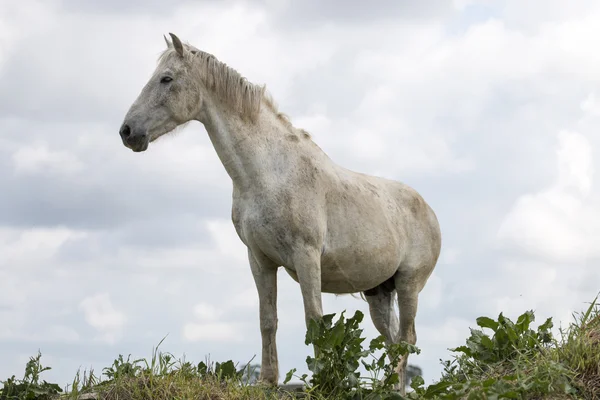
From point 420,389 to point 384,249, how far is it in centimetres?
213

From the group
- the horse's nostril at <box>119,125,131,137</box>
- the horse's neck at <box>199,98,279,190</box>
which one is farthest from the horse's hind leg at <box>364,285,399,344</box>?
the horse's nostril at <box>119,125,131,137</box>

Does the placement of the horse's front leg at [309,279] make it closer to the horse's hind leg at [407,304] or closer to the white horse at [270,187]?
the white horse at [270,187]

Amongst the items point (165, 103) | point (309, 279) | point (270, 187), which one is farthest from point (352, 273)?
point (165, 103)

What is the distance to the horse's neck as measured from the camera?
8078 mm

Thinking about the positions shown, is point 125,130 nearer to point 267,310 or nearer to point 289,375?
point 267,310

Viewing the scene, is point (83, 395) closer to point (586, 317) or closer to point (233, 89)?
point (233, 89)

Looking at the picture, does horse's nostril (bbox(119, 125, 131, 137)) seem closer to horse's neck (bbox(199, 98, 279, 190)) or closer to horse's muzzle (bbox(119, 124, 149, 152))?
horse's muzzle (bbox(119, 124, 149, 152))

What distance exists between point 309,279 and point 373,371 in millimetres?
1105

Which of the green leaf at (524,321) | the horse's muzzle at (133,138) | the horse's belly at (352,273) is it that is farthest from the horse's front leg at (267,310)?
the green leaf at (524,321)

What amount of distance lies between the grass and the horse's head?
2105 millimetres

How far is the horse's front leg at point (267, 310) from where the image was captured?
816cm

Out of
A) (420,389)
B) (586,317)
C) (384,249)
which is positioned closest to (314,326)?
(420,389)

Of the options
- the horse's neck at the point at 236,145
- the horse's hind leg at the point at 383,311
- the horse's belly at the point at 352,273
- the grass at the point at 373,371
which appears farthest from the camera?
the horse's hind leg at the point at 383,311

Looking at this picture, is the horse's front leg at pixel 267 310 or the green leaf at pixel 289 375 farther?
the horse's front leg at pixel 267 310
